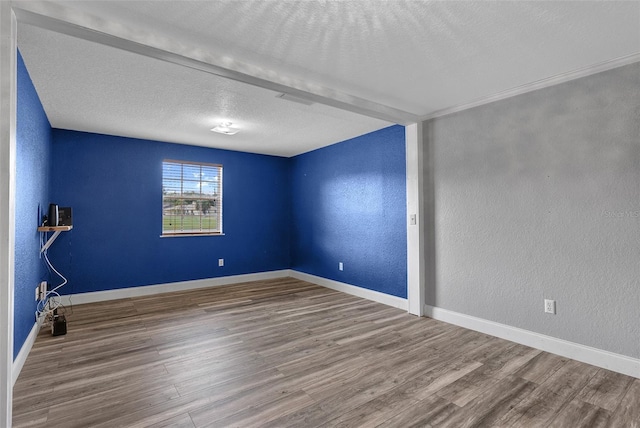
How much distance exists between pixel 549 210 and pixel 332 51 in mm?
2286

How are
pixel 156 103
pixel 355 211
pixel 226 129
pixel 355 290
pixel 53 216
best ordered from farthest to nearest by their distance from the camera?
pixel 355 211
pixel 355 290
pixel 226 129
pixel 53 216
pixel 156 103

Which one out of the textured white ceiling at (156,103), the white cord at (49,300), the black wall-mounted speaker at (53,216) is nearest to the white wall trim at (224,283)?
the white cord at (49,300)

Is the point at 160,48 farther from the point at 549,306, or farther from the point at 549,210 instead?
the point at 549,306

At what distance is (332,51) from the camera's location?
2.37 metres

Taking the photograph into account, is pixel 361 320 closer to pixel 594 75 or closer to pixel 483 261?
pixel 483 261

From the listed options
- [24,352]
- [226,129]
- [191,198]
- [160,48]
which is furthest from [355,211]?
[24,352]

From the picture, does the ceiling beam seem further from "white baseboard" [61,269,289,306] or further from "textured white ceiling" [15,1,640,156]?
"white baseboard" [61,269,289,306]

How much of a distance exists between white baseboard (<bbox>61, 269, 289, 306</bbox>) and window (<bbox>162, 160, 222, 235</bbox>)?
816 mm

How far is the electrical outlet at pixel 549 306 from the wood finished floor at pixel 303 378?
1.18 feet

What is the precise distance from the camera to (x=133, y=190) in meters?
4.90

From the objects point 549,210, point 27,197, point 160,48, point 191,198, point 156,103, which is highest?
point 156,103

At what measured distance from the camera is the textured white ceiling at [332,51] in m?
1.91

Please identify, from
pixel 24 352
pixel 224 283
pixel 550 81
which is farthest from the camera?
pixel 224 283

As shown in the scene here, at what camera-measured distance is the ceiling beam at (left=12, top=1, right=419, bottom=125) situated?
1851mm
